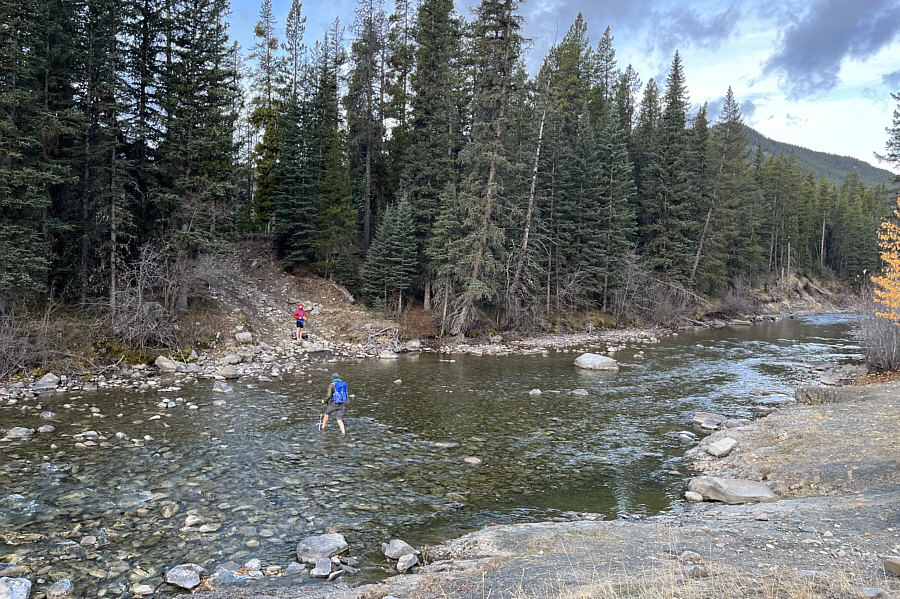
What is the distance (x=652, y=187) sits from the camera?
145ft

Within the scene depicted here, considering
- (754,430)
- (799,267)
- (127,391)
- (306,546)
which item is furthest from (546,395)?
(799,267)

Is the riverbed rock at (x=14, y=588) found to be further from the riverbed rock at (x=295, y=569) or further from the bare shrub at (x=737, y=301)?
the bare shrub at (x=737, y=301)

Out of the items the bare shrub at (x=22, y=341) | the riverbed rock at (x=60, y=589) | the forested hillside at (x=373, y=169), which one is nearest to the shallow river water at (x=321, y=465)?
the riverbed rock at (x=60, y=589)

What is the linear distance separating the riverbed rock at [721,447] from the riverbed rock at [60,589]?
1329 centimetres

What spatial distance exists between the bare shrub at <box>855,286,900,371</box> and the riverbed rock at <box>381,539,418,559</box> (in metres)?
22.7

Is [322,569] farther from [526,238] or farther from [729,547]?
[526,238]

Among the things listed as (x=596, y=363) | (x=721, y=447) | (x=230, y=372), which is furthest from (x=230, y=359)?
(x=721, y=447)

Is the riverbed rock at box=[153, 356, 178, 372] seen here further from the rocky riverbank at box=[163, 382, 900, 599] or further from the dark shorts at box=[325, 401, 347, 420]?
the rocky riverbank at box=[163, 382, 900, 599]

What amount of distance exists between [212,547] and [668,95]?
48614mm

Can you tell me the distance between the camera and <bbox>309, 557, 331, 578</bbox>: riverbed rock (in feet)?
23.4

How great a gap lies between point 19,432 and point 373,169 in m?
30.9

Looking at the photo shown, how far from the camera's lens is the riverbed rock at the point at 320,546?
7.63m

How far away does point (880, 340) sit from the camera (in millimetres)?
20859

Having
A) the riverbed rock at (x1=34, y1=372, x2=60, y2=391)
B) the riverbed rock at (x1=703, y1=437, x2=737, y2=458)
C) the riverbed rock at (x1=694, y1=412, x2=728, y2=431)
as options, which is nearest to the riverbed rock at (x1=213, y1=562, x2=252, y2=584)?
the riverbed rock at (x1=703, y1=437, x2=737, y2=458)
